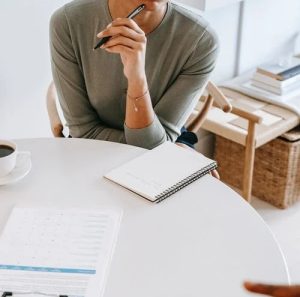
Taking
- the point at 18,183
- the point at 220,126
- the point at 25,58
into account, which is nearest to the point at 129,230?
the point at 18,183

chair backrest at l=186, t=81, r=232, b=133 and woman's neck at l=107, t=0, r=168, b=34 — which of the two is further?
chair backrest at l=186, t=81, r=232, b=133

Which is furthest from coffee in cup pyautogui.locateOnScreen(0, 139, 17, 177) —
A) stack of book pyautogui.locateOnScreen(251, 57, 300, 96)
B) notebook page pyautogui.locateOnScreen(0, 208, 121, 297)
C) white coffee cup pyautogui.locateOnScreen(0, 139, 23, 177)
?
stack of book pyautogui.locateOnScreen(251, 57, 300, 96)

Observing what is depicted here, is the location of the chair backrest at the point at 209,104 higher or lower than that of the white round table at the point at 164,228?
lower

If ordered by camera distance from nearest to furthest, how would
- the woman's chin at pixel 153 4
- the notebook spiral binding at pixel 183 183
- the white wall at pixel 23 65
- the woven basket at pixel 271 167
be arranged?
the notebook spiral binding at pixel 183 183 → the woman's chin at pixel 153 4 → the white wall at pixel 23 65 → the woven basket at pixel 271 167

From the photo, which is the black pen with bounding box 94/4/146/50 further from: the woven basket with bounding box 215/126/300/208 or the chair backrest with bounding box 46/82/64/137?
the woven basket with bounding box 215/126/300/208

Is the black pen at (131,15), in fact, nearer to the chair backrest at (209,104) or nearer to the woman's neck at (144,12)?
the woman's neck at (144,12)

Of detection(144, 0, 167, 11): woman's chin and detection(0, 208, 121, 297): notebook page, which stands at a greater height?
detection(144, 0, 167, 11): woman's chin

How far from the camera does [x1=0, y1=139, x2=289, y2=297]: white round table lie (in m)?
0.80

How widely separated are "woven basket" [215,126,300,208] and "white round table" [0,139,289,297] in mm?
955

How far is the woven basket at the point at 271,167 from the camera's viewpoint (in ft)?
6.40

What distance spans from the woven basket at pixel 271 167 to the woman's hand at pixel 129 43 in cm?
92

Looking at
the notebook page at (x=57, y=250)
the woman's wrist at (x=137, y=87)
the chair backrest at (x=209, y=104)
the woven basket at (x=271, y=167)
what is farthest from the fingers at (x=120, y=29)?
the woven basket at (x=271, y=167)

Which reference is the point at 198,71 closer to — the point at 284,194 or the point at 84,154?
the point at 84,154

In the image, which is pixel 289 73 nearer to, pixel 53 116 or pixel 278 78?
pixel 278 78
